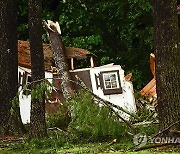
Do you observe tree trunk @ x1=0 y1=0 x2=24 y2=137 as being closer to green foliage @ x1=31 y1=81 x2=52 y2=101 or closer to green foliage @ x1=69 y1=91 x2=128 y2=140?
green foliage @ x1=31 y1=81 x2=52 y2=101

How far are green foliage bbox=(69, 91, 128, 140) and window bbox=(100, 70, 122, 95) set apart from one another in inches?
287

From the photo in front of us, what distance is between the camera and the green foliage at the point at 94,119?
8461 millimetres

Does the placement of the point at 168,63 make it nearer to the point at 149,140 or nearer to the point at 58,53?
the point at 149,140

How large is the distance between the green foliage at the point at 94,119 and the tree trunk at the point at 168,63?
1348mm

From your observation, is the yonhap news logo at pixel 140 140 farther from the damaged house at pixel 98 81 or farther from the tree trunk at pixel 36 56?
the damaged house at pixel 98 81

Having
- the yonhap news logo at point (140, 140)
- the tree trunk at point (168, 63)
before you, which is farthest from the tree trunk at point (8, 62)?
the tree trunk at point (168, 63)

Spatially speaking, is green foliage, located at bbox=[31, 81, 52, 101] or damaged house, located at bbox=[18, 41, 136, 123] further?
damaged house, located at bbox=[18, 41, 136, 123]

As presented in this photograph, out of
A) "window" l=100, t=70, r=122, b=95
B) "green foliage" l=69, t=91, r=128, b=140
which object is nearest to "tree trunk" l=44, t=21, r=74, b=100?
"window" l=100, t=70, r=122, b=95

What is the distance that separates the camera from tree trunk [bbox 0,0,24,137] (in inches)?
444

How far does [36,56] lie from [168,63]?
3075 mm

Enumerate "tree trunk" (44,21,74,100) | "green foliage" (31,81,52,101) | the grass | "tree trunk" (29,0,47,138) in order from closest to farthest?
the grass < "green foliage" (31,81,52,101) < "tree trunk" (29,0,47,138) < "tree trunk" (44,21,74,100)

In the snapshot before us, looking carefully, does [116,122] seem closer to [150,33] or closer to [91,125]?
[91,125]

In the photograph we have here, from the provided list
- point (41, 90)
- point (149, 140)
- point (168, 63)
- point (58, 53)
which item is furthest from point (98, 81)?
point (168, 63)

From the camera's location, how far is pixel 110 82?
16.1 meters
